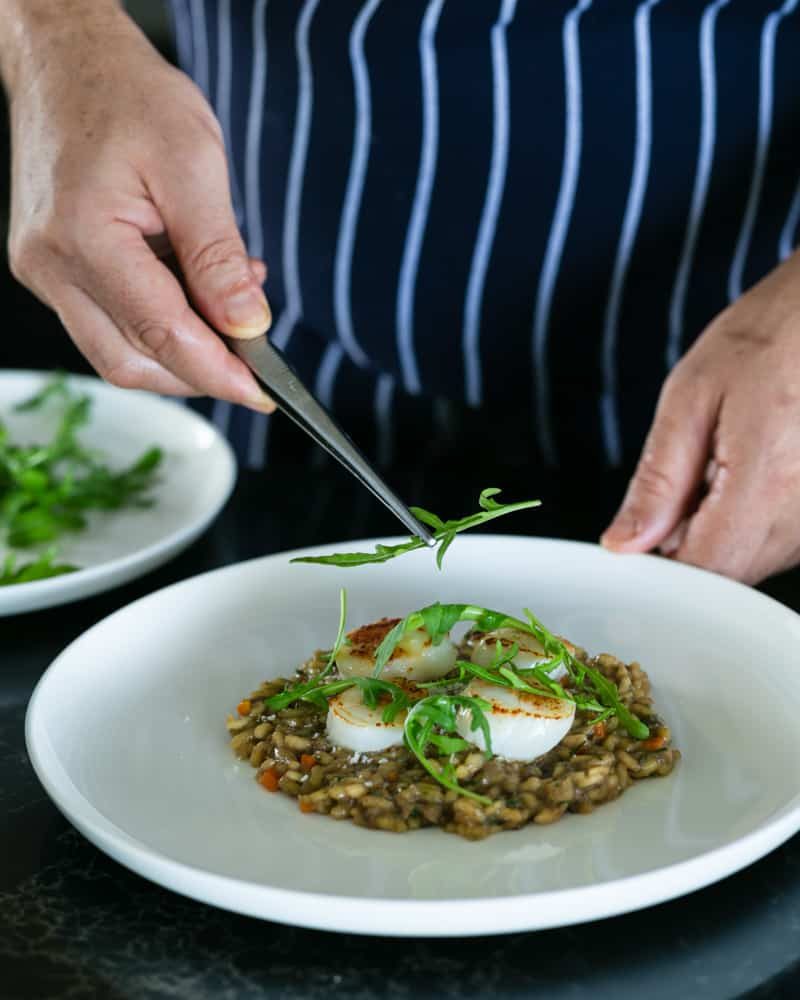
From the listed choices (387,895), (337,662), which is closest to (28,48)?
(337,662)

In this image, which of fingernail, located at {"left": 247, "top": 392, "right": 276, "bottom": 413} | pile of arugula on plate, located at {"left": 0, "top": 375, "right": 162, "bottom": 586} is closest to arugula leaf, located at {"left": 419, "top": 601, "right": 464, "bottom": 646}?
fingernail, located at {"left": 247, "top": 392, "right": 276, "bottom": 413}

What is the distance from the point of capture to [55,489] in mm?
2068

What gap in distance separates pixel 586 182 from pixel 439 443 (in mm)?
724

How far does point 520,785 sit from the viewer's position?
1.20 metres

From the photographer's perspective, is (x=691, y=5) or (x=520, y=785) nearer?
(x=520, y=785)

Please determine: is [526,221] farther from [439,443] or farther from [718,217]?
[439,443]

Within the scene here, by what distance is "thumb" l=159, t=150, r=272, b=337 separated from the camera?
1.50 metres

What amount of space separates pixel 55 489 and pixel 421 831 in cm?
110

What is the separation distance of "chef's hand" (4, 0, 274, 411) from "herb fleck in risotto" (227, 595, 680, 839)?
36 cm

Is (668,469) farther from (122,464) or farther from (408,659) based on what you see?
(122,464)

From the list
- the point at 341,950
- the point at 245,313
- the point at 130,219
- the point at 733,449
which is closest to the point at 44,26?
the point at 130,219

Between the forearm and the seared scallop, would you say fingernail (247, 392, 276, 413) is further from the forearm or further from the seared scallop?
the forearm

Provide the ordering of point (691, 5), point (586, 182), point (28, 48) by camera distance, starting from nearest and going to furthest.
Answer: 1. point (28, 48)
2. point (691, 5)
3. point (586, 182)

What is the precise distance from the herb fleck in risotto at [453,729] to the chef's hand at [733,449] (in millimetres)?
310
